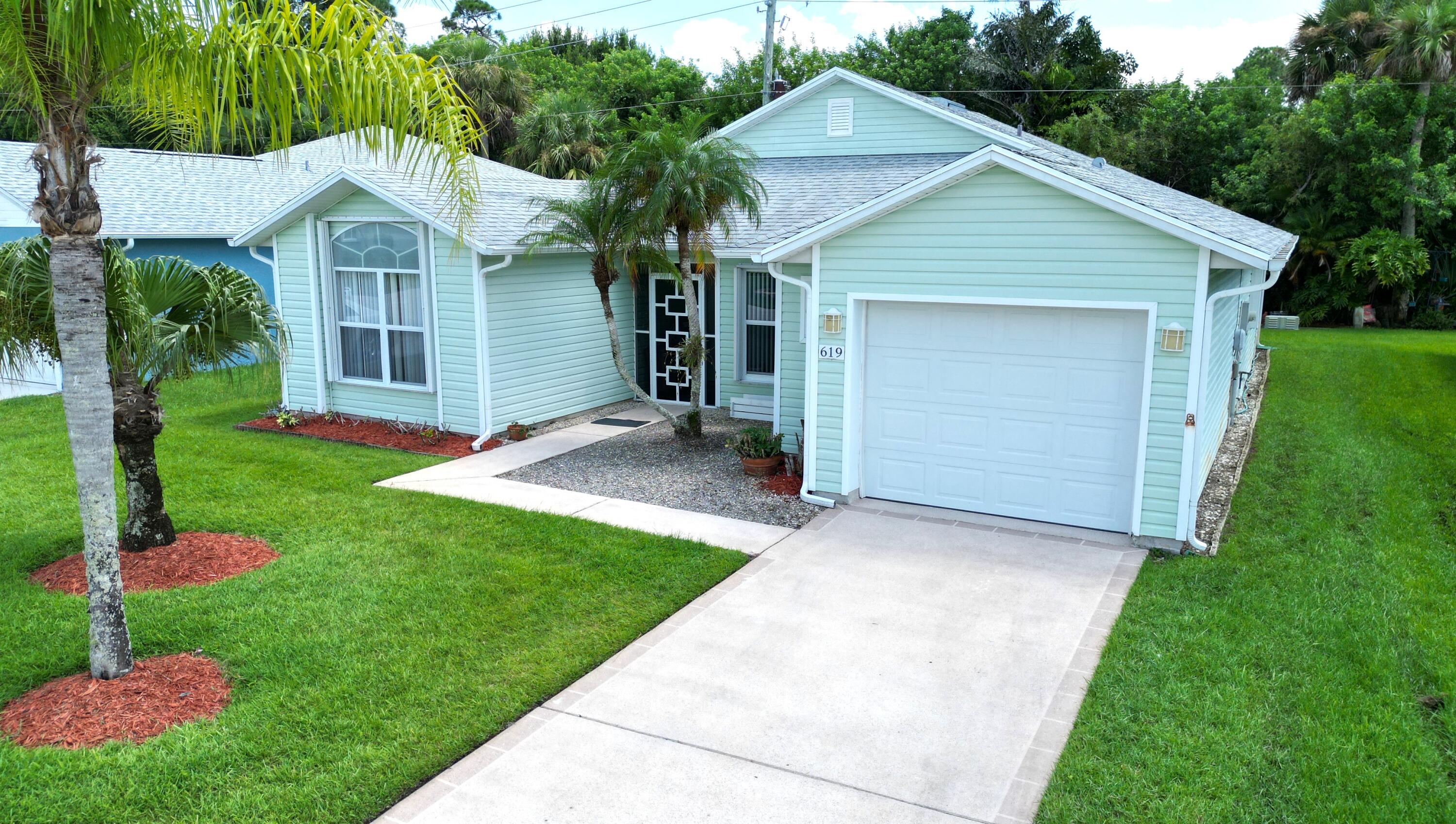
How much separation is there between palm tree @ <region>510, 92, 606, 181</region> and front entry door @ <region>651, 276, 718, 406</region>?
46.4 ft

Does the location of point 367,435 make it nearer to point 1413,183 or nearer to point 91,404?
point 91,404

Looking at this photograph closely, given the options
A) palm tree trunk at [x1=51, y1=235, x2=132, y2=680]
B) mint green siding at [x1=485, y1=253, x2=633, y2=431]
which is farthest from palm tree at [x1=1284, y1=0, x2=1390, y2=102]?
palm tree trunk at [x1=51, y1=235, x2=132, y2=680]

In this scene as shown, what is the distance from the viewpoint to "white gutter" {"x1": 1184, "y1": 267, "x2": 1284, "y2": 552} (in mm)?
7738

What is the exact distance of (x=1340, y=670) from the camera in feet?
19.9

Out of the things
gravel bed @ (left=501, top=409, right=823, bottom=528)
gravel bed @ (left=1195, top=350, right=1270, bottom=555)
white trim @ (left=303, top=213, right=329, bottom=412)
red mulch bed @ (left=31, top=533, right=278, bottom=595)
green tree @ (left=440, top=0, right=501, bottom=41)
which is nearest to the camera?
red mulch bed @ (left=31, top=533, right=278, bottom=595)

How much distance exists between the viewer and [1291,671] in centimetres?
607

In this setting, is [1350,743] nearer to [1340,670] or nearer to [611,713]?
[1340,670]

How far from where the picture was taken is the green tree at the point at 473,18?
46.8m

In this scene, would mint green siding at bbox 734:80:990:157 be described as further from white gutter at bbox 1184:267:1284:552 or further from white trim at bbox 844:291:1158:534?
white gutter at bbox 1184:267:1284:552

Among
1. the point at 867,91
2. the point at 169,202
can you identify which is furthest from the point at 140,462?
the point at 169,202

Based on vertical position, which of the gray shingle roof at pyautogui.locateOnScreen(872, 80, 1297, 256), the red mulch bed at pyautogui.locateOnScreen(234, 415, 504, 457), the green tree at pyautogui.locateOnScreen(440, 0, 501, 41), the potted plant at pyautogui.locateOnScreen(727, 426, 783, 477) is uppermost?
the green tree at pyautogui.locateOnScreen(440, 0, 501, 41)

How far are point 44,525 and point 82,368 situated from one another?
15.7 ft

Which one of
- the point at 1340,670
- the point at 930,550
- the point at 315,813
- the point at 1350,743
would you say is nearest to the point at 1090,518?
the point at 930,550

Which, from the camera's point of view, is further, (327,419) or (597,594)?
(327,419)
